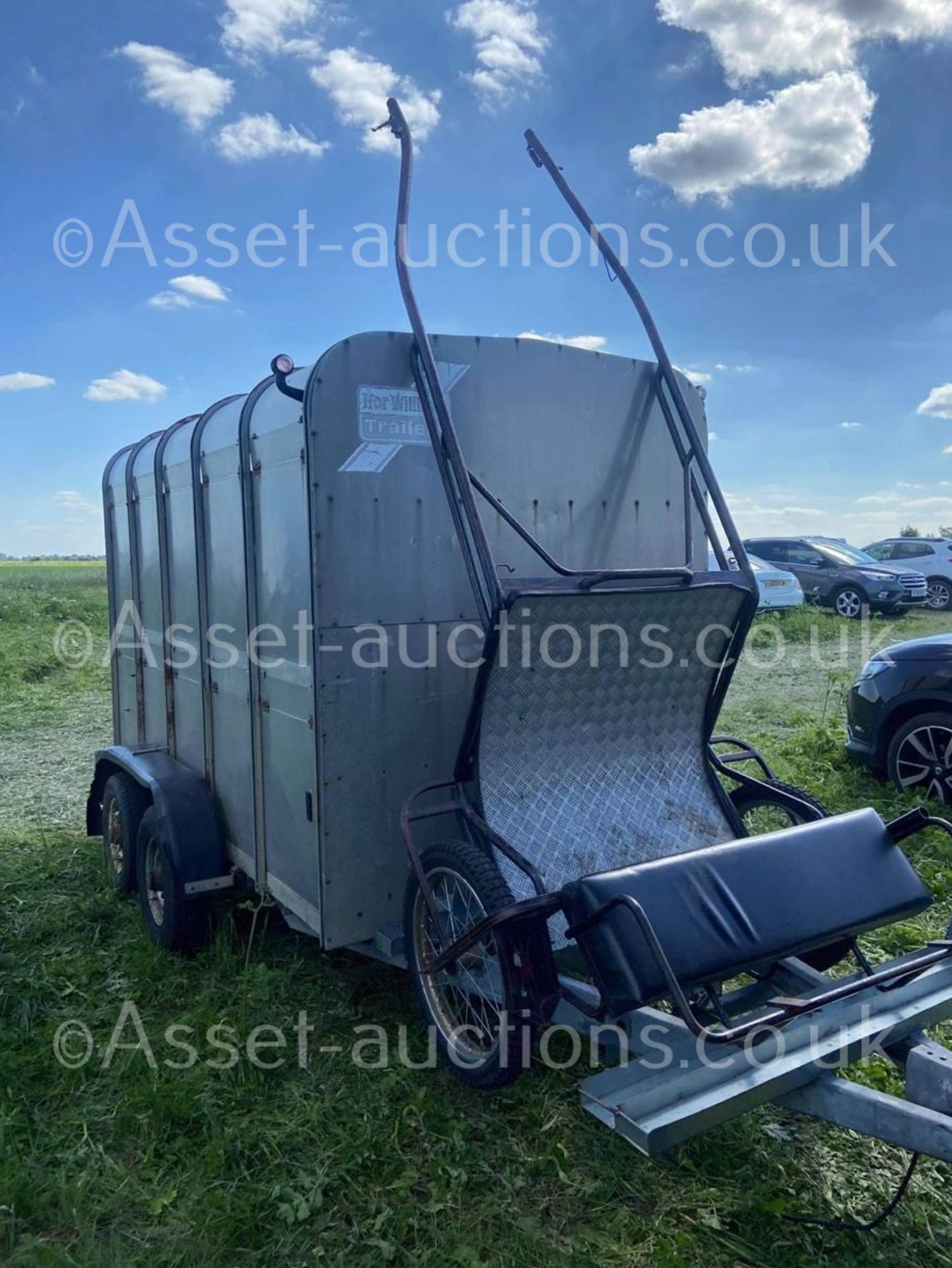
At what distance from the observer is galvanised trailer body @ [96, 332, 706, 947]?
3.50m

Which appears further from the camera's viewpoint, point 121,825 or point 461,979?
point 121,825

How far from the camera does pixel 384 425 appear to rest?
3520mm

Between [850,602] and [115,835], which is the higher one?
[850,602]

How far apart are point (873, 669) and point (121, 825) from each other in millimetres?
5284

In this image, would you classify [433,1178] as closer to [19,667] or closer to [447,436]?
[447,436]

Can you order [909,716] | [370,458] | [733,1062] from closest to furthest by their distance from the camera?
[733,1062]
[370,458]
[909,716]

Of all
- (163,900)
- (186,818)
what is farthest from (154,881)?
(186,818)

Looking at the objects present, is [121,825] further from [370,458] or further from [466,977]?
[370,458]

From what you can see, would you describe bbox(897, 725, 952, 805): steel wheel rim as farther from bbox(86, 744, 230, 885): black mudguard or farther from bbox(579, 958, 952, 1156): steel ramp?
bbox(86, 744, 230, 885): black mudguard

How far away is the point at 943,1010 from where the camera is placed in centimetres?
282

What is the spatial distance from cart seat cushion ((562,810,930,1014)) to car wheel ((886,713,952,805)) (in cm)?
362

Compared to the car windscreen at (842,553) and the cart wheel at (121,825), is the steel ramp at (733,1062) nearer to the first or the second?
the cart wheel at (121,825)

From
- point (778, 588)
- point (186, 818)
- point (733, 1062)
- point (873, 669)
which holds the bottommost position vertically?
point (733, 1062)

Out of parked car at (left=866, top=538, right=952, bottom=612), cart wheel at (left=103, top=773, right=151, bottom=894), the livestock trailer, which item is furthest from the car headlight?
parked car at (left=866, top=538, right=952, bottom=612)
